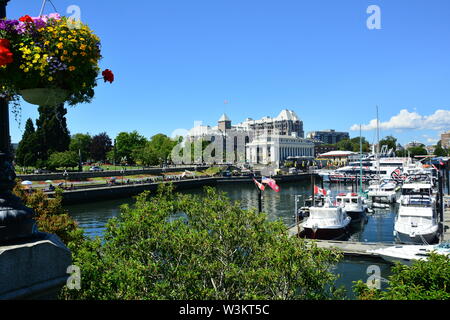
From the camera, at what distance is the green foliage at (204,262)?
656 centimetres

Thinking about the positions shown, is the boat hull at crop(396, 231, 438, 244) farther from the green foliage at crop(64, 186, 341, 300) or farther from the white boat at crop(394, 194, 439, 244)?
the green foliage at crop(64, 186, 341, 300)

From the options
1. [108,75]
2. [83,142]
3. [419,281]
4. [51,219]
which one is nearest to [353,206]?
[51,219]

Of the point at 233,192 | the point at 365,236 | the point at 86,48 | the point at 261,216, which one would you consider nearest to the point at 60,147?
the point at 233,192

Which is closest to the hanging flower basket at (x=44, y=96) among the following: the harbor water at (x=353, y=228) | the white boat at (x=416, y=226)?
the harbor water at (x=353, y=228)

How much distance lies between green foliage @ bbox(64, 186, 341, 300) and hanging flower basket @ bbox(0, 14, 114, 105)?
3213 millimetres

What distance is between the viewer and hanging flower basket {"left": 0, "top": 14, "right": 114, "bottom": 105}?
12.8 feet

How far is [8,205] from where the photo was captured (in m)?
3.82

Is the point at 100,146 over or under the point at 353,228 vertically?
over

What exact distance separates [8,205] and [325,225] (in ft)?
98.6

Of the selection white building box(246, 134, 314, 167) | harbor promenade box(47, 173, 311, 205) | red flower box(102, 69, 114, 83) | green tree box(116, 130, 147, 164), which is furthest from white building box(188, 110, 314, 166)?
red flower box(102, 69, 114, 83)

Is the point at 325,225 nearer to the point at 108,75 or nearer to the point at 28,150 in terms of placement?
the point at 108,75

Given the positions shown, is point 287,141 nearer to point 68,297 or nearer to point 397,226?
point 397,226
